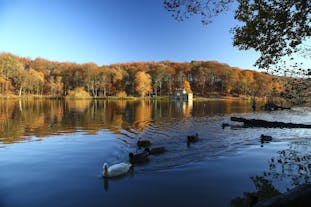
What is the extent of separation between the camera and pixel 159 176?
10.8 meters

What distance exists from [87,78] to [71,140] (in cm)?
10716

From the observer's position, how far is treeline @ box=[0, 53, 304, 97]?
110 meters

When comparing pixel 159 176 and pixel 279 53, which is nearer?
pixel 159 176

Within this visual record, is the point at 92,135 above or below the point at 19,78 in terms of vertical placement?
below

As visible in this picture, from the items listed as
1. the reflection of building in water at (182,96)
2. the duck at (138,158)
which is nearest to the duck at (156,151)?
the duck at (138,158)

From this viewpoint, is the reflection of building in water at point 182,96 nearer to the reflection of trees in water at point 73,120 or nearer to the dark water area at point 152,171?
the reflection of trees in water at point 73,120

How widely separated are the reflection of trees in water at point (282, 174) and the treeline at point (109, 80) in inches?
4200

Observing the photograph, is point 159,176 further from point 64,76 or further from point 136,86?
point 64,76

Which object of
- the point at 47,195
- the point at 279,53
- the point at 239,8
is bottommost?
the point at 47,195

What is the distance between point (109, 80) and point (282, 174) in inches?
4859

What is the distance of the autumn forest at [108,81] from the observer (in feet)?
363

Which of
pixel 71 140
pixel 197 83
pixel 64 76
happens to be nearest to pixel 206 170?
pixel 71 140

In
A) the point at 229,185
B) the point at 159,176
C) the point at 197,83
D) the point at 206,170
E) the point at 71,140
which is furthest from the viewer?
the point at 197,83

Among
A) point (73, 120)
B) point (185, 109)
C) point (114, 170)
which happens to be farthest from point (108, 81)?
point (114, 170)
